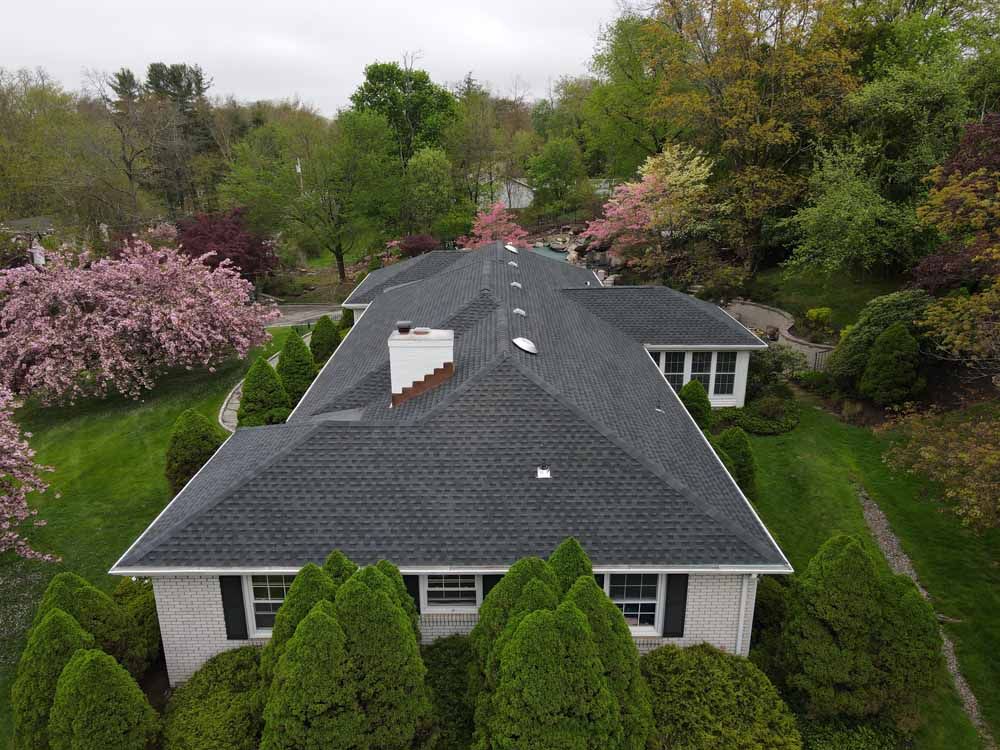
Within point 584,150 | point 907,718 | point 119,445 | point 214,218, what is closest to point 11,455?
point 119,445

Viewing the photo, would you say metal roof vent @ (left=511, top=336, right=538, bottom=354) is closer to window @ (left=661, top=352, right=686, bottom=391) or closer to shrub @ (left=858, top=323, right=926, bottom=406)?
window @ (left=661, top=352, right=686, bottom=391)

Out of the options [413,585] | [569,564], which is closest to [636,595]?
[569,564]

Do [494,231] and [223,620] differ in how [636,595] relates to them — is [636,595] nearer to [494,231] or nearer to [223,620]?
[223,620]

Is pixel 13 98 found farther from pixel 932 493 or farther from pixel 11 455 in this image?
pixel 932 493

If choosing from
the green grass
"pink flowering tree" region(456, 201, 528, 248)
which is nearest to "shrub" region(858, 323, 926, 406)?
the green grass

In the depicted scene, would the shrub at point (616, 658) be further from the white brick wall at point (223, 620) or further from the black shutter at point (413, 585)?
the black shutter at point (413, 585)

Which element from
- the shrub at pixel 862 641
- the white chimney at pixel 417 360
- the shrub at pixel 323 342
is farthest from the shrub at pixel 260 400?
the shrub at pixel 862 641
